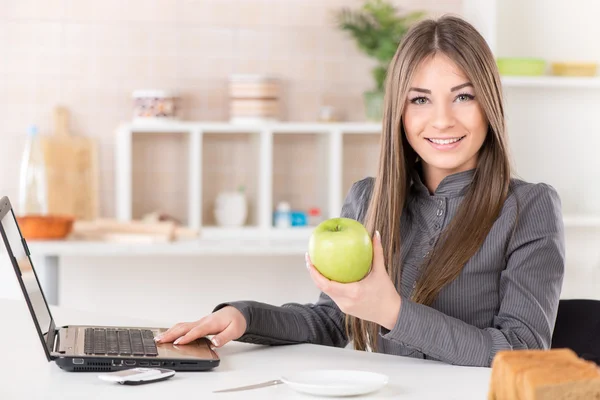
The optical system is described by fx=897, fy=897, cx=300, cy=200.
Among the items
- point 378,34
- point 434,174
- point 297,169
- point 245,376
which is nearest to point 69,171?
point 297,169

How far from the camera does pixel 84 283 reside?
3.81 m

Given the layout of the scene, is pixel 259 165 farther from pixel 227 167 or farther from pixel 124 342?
pixel 124 342

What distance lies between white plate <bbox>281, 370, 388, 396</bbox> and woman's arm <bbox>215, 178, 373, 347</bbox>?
0.90 ft

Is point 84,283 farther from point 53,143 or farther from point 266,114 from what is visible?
point 266,114

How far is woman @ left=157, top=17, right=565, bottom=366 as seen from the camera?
1451 mm

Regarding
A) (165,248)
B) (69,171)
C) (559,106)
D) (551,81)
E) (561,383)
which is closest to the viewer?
(561,383)

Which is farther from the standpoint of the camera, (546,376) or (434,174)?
(434,174)

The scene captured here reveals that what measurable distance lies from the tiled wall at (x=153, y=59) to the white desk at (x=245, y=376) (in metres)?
2.27

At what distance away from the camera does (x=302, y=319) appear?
164 centimetres

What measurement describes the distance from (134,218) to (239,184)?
0.47m

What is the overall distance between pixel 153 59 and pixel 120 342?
2.54 metres

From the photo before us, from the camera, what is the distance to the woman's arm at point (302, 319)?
1.54m

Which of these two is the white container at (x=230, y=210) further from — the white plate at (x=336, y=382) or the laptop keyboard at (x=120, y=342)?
the white plate at (x=336, y=382)

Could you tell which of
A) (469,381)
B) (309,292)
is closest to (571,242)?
(309,292)
